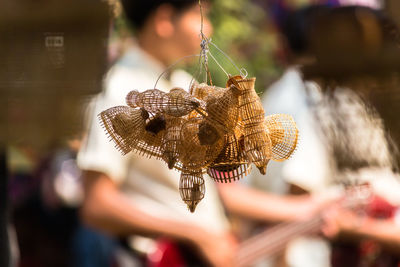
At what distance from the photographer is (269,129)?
1619mm

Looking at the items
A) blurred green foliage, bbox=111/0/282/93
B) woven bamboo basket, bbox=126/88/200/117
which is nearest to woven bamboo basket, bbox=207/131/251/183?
woven bamboo basket, bbox=126/88/200/117

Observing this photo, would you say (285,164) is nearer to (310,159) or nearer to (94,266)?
(310,159)

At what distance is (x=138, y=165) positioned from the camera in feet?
10.0

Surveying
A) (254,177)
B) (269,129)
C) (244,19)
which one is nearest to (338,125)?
(254,177)

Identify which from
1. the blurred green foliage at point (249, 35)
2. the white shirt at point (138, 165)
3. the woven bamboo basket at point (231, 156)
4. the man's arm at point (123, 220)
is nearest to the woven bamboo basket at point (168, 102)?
the woven bamboo basket at point (231, 156)

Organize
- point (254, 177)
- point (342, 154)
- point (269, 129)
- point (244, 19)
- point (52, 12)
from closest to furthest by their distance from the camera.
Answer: point (269, 129), point (52, 12), point (342, 154), point (254, 177), point (244, 19)

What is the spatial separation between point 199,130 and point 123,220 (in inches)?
63.8

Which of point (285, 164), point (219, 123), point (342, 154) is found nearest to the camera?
point (219, 123)

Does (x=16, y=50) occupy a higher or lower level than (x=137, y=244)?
higher

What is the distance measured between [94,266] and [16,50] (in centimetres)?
153

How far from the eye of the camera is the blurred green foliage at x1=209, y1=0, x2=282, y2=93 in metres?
6.04

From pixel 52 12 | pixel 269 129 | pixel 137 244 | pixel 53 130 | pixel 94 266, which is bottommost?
pixel 94 266

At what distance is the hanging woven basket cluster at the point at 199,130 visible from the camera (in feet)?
4.97

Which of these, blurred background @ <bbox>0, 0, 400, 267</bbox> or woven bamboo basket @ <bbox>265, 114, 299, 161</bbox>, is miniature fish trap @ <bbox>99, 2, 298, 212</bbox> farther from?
blurred background @ <bbox>0, 0, 400, 267</bbox>
